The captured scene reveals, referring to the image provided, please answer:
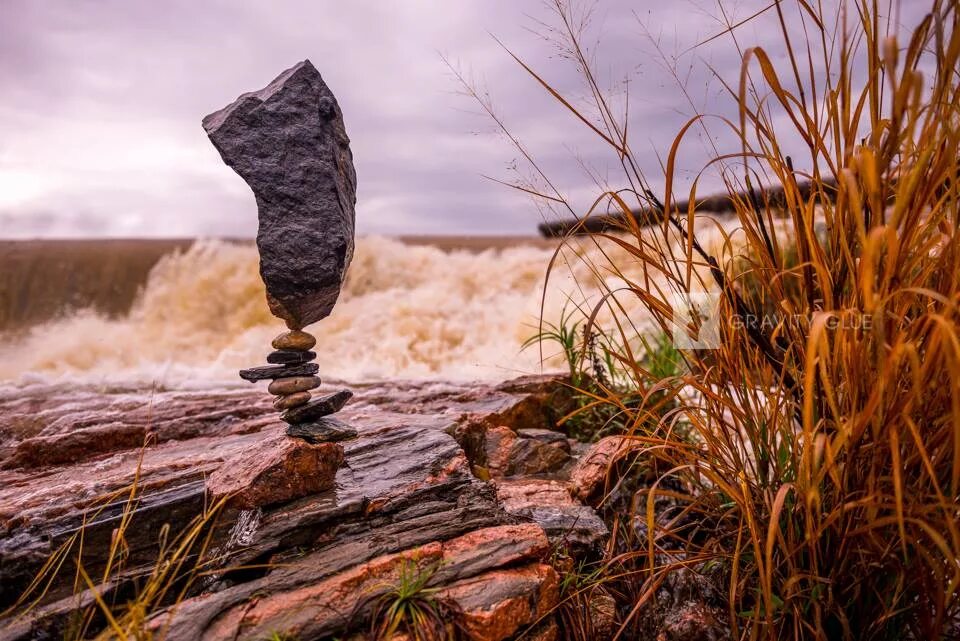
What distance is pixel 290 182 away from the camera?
2.01m

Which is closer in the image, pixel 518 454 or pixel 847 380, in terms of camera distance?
pixel 847 380

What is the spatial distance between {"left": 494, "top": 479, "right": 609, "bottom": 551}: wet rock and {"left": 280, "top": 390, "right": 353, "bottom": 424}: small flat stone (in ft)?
1.95

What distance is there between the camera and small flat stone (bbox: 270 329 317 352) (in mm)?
2115

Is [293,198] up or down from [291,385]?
up

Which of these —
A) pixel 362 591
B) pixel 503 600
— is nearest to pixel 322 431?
pixel 362 591

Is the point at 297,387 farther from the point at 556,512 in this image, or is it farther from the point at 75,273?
the point at 75,273

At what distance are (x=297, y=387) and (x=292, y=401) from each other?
51mm

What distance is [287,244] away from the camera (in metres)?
1.99

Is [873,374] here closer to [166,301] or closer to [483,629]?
[483,629]

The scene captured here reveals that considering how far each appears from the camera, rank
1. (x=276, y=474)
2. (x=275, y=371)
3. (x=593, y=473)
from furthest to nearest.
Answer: (x=593, y=473) → (x=275, y=371) → (x=276, y=474)

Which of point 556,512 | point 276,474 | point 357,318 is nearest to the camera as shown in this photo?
point 276,474

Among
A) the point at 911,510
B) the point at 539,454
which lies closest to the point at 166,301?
the point at 539,454

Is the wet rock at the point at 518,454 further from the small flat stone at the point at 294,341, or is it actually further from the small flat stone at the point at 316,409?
the small flat stone at the point at 294,341

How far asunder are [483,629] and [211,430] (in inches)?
69.5
